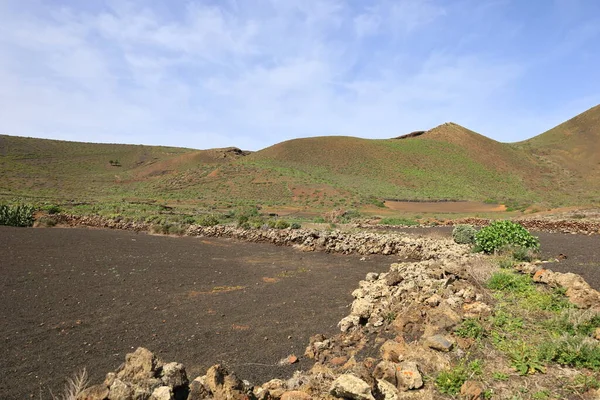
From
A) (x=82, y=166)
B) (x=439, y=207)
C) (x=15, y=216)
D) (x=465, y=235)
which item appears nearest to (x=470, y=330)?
(x=465, y=235)

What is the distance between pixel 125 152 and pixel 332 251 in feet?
327

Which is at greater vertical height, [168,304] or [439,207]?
[439,207]

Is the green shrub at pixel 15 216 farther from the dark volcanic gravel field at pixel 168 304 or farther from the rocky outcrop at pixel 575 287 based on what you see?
the rocky outcrop at pixel 575 287

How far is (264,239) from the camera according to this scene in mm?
18328

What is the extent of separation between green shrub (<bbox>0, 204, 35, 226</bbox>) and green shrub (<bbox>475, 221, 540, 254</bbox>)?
78.0 ft

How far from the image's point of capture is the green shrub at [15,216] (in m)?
21.6

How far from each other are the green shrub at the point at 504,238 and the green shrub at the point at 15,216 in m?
23.8

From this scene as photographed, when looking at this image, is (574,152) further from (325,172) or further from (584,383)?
(584,383)

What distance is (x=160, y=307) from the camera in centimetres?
820

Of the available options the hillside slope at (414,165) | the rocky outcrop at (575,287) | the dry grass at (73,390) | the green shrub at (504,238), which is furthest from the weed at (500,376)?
the hillside slope at (414,165)

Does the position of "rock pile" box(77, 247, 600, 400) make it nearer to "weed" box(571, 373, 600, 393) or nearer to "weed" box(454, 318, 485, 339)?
"weed" box(454, 318, 485, 339)

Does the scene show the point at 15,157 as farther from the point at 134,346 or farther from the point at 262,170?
the point at 134,346

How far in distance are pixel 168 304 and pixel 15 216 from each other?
19167mm

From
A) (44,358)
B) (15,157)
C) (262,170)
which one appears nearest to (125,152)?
(15,157)
